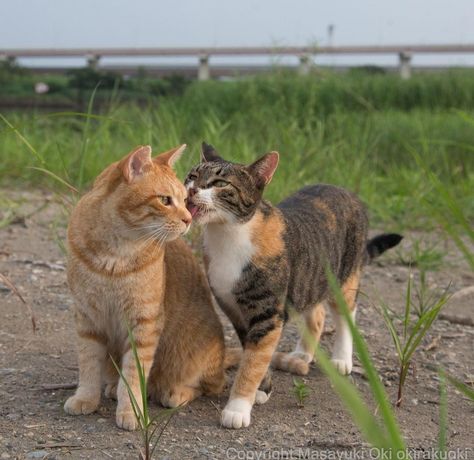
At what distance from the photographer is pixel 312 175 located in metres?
5.85

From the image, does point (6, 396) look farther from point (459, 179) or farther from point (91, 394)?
point (459, 179)

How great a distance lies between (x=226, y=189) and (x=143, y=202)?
321 millimetres

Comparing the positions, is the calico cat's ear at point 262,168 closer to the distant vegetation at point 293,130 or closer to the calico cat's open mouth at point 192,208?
the calico cat's open mouth at point 192,208

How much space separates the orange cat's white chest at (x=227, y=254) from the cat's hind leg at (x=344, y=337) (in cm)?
66

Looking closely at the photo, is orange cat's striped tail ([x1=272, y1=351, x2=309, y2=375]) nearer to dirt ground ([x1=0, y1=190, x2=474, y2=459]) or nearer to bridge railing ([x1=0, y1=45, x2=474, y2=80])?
dirt ground ([x1=0, y1=190, x2=474, y2=459])

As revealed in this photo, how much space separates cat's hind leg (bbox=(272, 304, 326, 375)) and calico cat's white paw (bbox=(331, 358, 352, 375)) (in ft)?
0.37

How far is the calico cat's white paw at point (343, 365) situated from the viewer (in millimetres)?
3158

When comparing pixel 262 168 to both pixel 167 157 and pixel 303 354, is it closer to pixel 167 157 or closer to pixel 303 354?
pixel 167 157

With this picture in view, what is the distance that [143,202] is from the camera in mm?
2527

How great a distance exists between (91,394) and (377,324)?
5.53 ft

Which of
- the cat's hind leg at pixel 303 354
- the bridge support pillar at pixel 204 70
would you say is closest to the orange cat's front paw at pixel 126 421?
the cat's hind leg at pixel 303 354

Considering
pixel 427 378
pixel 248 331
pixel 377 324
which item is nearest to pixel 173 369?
pixel 248 331

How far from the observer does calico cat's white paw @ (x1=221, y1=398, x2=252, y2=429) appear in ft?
8.39

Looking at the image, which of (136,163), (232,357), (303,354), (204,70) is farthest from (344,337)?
(204,70)
